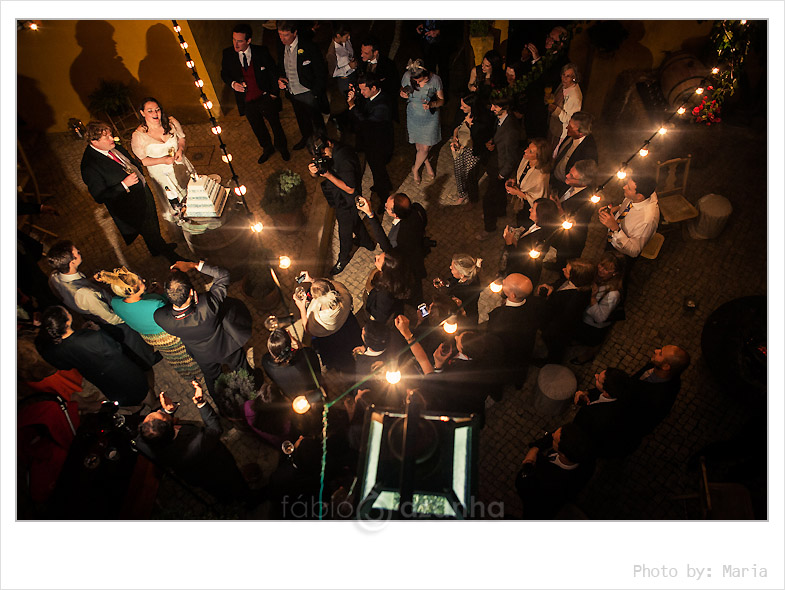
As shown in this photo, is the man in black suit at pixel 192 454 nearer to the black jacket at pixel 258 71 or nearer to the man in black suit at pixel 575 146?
the man in black suit at pixel 575 146

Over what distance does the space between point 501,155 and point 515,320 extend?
2.56 meters

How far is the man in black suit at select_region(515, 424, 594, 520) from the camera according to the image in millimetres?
4250

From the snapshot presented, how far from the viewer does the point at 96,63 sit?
8.88 metres

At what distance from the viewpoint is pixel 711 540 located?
3.24 meters

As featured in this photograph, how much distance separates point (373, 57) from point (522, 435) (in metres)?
5.74

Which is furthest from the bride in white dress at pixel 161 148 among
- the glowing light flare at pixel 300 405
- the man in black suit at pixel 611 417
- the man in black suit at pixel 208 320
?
the man in black suit at pixel 611 417

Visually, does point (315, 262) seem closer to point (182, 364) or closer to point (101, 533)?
point (182, 364)

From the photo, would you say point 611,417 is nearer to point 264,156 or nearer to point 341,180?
point 341,180

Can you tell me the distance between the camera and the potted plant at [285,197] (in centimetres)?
690

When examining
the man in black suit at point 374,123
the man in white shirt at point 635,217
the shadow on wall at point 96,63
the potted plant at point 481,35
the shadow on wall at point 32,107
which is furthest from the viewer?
the shadow on wall at point 32,107

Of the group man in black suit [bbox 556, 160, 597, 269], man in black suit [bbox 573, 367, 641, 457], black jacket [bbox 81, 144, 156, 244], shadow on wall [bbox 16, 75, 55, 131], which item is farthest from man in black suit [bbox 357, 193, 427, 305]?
shadow on wall [bbox 16, 75, 55, 131]

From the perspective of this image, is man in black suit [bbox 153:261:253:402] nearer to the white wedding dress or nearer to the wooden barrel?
the white wedding dress

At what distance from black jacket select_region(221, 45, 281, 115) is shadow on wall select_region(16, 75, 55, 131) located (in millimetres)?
3930

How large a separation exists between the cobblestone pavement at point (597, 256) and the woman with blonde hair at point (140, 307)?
98 centimetres
